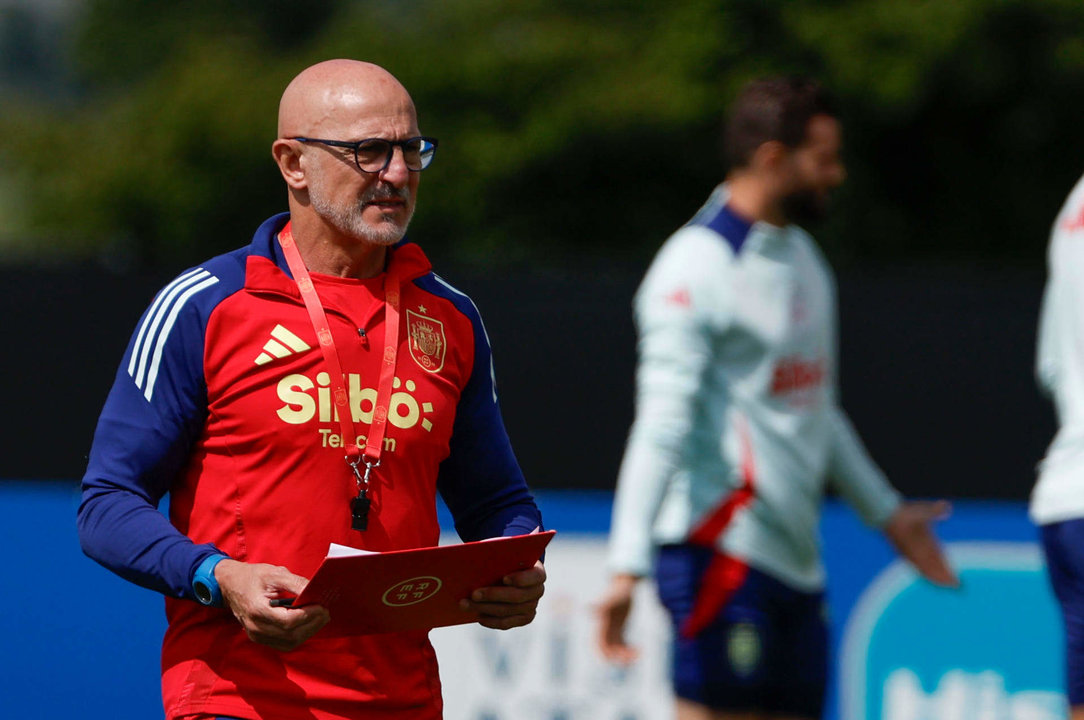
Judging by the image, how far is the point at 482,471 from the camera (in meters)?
2.94

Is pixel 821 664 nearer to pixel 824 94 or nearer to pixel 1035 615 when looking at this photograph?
pixel 824 94

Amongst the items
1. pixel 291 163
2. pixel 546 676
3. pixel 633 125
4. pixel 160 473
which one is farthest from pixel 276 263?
pixel 633 125

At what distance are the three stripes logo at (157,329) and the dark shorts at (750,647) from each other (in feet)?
5.75

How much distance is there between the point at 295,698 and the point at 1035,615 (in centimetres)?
380

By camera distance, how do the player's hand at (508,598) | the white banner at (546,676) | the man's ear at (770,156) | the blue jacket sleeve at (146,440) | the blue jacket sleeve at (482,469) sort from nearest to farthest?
the blue jacket sleeve at (146,440)
the player's hand at (508,598)
the blue jacket sleeve at (482,469)
the man's ear at (770,156)
the white banner at (546,676)

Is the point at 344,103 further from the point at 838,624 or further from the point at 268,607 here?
the point at 838,624

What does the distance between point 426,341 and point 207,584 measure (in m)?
0.58

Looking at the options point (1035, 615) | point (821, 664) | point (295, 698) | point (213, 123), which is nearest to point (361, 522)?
point (295, 698)

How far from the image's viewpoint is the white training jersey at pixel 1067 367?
364 centimetres

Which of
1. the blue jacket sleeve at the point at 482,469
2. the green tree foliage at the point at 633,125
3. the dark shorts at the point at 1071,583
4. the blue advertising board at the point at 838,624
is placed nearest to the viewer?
the blue jacket sleeve at the point at 482,469

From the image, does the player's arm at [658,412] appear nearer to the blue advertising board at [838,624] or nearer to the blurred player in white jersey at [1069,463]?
the blurred player in white jersey at [1069,463]

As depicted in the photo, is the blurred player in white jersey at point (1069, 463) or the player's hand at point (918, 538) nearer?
the blurred player in white jersey at point (1069, 463)

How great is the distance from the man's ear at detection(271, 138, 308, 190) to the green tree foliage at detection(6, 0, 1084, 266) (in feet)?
40.0

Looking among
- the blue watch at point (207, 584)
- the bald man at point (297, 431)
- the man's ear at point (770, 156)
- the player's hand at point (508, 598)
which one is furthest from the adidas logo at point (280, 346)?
the man's ear at point (770, 156)
